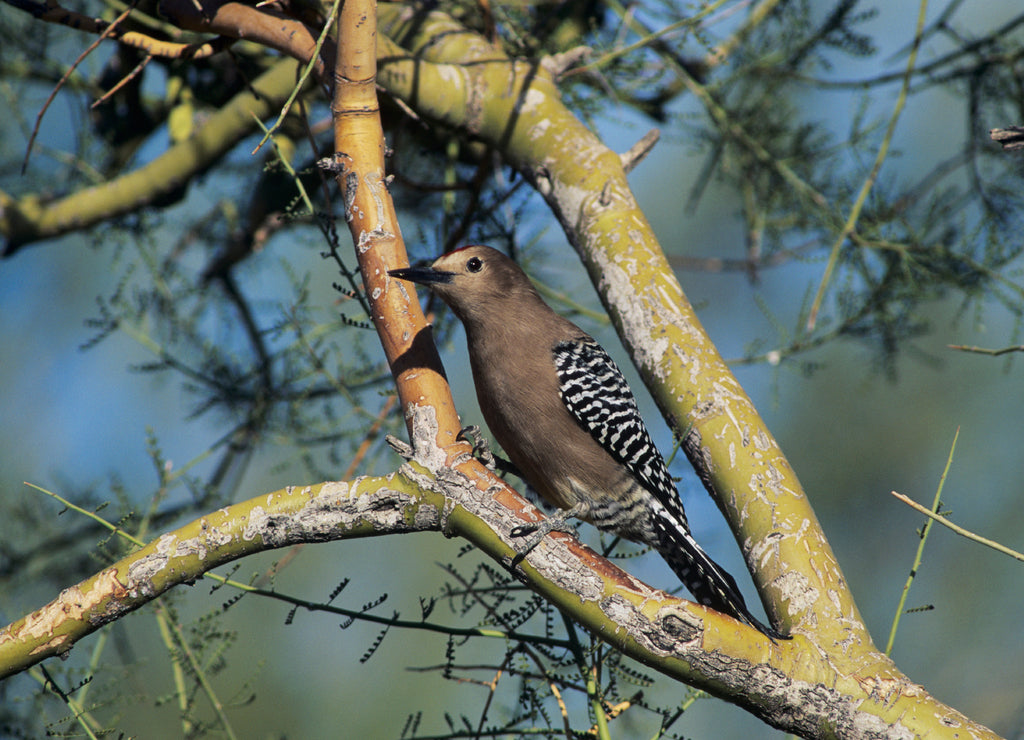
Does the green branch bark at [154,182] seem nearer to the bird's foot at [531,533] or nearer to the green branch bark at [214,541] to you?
the green branch bark at [214,541]

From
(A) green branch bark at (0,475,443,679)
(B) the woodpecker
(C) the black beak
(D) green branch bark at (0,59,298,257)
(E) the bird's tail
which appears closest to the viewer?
(A) green branch bark at (0,475,443,679)

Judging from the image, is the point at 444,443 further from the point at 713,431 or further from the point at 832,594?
the point at 832,594

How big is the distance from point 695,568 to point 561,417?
0.79m

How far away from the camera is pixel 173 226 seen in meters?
4.72

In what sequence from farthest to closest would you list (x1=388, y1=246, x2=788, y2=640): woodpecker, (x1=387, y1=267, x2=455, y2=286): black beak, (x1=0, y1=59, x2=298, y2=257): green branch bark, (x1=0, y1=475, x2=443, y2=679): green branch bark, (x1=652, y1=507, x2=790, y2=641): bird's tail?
(x1=0, y1=59, x2=298, y2=257): green branch bark, (x1=388, y1=246, x2=788, y2=640): woodpecker, (x1=652, y1=507, x2=790, y2=641): bird's tail, (x1=387, y1=267, x2=455, y2=286): black beak, (x1=0, y1=475, x2=443, y2=679): green branch bark

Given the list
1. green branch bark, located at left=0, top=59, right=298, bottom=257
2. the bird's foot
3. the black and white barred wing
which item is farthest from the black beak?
green branch bark, located at left=0, top=59, right=298, bottom=257

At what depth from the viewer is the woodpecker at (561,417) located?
336cm

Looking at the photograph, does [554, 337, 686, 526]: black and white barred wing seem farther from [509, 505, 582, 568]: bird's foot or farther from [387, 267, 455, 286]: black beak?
[509, 505, 582, 568]: bird's foot

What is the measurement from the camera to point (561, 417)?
11.3ft

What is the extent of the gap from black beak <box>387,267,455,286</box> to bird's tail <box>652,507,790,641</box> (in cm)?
126

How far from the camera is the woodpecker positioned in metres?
3.36

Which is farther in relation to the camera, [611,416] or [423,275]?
[611,416]

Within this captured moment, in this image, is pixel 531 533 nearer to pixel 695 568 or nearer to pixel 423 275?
pixel 423 275

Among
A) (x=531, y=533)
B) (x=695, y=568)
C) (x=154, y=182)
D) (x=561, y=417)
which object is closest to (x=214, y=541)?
(x=531, y=533)
